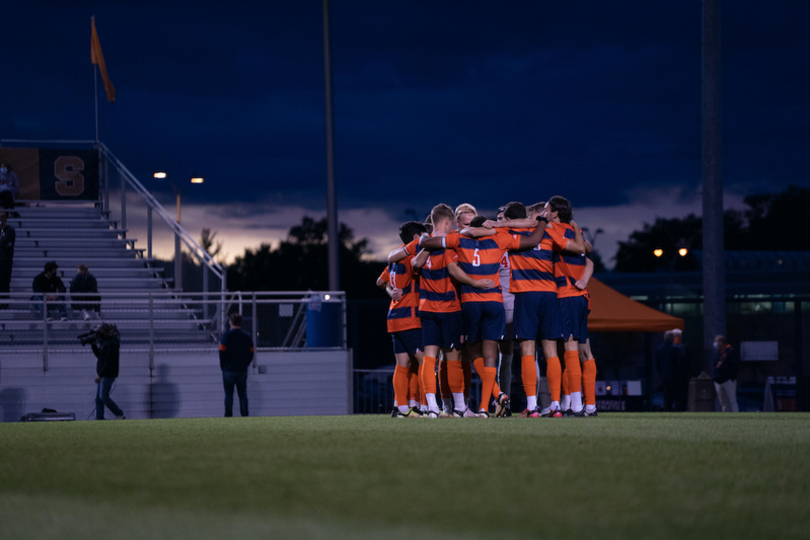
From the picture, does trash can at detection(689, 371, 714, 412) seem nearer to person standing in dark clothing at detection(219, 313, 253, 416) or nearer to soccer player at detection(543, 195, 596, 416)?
soccer player at detection(543, 195, 596, 416)

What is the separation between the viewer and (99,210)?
24359 mm

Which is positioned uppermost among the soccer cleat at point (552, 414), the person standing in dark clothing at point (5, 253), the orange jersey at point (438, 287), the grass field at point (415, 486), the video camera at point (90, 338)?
the person standing in dark clothing at point (5, 253)

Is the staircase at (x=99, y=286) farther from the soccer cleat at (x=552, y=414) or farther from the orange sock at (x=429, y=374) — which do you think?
the soccer cleat at (x=552, y=414)

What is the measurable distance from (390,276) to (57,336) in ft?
35.3

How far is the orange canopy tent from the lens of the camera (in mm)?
15328

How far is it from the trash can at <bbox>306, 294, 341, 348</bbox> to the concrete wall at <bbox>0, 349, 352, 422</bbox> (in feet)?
0.89

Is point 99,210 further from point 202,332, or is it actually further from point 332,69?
point 332,69

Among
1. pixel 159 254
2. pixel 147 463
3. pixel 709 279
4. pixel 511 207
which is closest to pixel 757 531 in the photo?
pixel 147 463

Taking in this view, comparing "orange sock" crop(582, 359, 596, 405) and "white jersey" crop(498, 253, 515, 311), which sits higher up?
"white jersey" crop(498, 253, 515, 311)

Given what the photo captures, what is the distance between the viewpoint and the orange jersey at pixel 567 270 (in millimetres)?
8688

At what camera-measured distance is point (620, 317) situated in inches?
611

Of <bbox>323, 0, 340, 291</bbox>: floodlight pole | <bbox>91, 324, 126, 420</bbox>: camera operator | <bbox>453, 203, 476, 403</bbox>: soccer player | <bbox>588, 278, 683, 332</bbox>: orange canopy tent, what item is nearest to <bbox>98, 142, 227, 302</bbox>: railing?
<bbox>323, 0, 340, 291</bbox>: floodlight pole

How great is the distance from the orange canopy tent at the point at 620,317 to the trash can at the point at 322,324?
16.3 ft

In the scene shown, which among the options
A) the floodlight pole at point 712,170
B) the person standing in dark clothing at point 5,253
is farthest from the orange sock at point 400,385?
the person standing in dark clothing at point 5,253
